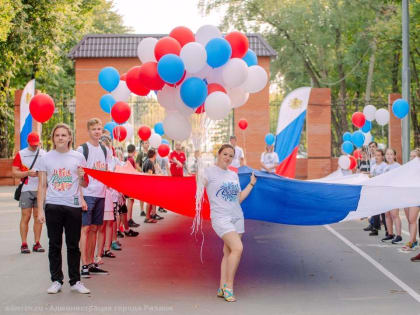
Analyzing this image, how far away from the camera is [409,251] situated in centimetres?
966

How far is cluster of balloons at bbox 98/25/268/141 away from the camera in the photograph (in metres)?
7.97

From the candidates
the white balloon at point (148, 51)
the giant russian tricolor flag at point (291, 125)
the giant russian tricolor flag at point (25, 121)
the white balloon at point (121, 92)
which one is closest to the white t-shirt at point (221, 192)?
the white balloon at point (148, 51)

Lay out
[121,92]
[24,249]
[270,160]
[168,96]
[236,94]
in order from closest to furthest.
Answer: [168,96] → [236,94] → [24,249] → [121,92] → [270,160]

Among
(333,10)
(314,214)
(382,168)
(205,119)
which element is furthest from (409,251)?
Result: (333,10)

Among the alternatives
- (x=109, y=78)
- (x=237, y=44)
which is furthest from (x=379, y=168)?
(x=109, y=78)

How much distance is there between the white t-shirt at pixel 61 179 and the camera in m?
6.79

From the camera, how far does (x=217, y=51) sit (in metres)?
8.10

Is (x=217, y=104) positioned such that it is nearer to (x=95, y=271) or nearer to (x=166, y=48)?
(x=166, y=48)

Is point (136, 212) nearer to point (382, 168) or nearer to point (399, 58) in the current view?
point (382, 168)

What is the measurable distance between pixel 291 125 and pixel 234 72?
6.84 metres

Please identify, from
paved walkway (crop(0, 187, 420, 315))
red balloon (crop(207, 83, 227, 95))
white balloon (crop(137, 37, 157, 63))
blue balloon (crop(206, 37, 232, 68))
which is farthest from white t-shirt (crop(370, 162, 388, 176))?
white balloon (crop(137, 37, 157, 63))

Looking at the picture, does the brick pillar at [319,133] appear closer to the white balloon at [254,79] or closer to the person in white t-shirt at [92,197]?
the white balloon at [254,79]

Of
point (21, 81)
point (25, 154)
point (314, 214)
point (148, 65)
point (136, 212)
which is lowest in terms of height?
point (136, 212)

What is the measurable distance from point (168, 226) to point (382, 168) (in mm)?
4923
